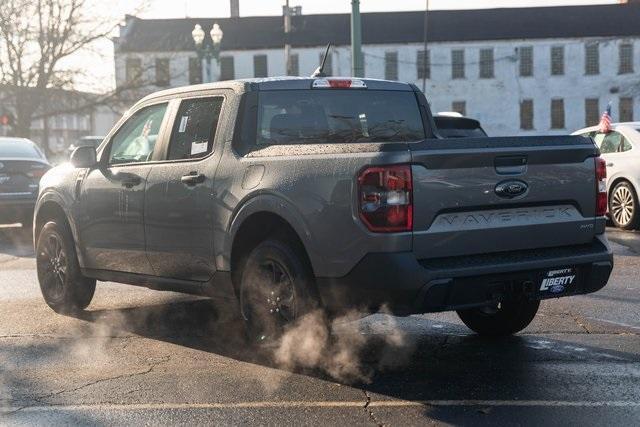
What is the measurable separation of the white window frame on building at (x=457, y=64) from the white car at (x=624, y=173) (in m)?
49.8

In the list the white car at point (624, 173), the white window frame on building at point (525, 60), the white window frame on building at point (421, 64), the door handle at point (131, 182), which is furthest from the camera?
the white window frame on building at point (421, 64)

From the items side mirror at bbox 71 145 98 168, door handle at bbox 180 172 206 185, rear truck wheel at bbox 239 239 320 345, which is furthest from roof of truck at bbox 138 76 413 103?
rear truck wheel at bbox 239 239 320 345

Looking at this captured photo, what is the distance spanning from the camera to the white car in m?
13.0

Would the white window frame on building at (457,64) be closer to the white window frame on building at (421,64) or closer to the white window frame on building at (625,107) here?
the white window frame on building at (421,64)

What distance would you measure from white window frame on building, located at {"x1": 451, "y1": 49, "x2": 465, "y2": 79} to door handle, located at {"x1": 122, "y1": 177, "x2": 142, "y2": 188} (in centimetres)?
5775

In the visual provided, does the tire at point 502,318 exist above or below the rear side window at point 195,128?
below

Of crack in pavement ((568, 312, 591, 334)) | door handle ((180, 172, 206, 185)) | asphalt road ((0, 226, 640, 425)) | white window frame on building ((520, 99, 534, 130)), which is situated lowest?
white window frame on building ((520, 99, 534, 130))

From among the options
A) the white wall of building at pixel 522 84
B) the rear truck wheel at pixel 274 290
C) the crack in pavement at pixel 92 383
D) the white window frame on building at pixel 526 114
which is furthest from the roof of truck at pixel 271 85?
the white window frame on building at pixel 526 114

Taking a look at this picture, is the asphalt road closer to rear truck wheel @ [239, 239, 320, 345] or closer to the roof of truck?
rear truck wheel @ [239, 239, 320, 345]

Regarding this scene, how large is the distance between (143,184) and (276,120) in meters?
1.13

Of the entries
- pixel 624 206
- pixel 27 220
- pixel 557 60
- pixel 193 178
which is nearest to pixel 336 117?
pixel 193 178

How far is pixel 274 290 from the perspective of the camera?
542 cm

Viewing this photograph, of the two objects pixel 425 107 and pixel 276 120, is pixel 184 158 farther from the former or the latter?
pixel 425 107

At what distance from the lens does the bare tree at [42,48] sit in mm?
37188
